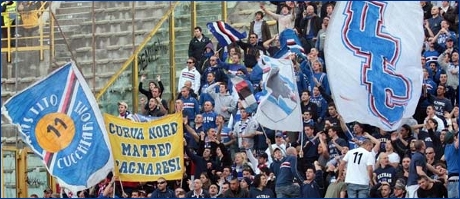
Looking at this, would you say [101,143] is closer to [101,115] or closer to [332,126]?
[101,115]

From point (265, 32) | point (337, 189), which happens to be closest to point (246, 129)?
point (265, 32)

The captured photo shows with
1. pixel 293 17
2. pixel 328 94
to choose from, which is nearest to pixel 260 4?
pixel 293 17

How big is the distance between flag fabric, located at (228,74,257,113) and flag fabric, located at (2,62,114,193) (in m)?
2.24

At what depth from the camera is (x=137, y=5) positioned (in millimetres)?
38750

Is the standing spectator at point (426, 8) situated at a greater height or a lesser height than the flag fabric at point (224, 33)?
greater

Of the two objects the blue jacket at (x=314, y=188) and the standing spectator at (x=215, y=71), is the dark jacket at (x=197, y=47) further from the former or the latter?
the blue jacket at (x=314, y=188)

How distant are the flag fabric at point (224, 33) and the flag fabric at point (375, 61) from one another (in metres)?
3.69

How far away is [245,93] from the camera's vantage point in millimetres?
34094

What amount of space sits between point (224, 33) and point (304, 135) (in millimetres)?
3833

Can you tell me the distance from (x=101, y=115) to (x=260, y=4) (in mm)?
5201

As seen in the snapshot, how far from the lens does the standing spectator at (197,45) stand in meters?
35.9

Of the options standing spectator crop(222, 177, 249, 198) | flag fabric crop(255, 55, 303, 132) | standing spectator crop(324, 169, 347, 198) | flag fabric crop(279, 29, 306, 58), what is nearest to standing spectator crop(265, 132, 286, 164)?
flag fabric crop(255, 55, 303, 132)


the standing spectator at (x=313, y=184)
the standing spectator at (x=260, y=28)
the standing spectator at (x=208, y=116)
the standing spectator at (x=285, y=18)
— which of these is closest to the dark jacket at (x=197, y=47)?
the standing spectator at (x=260, y=28)

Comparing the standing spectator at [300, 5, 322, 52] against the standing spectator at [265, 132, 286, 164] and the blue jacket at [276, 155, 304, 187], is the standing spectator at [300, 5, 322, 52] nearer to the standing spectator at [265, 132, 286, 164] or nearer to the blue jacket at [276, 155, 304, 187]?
the standing spectator at [265, 132, 286, 164]
